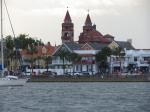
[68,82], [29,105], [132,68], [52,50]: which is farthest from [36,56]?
[29,105]

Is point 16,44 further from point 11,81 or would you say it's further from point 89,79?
point 11,81

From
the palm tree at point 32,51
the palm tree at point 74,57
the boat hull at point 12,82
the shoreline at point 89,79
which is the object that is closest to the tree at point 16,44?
the palm tree at point 32,51

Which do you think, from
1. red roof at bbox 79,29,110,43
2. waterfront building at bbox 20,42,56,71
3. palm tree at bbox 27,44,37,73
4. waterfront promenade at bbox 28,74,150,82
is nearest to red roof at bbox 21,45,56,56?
waterfront building at bbox 20,42,56,71

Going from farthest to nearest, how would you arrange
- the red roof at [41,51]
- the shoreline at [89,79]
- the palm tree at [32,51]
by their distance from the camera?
the red roof at [41,51] < the palm tree at [32,51] < the shoreline at [89,79]

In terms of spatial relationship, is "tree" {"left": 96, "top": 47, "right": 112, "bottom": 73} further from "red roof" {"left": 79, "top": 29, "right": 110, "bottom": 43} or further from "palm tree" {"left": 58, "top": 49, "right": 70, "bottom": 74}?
"red roof" {"left": 79, "top": 29, "right": 110, "bottom": 43}

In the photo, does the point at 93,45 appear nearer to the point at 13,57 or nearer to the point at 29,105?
the point at 13,57

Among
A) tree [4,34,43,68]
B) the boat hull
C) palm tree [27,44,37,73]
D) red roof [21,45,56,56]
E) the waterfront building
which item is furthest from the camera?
red roof [21,45,56,56]

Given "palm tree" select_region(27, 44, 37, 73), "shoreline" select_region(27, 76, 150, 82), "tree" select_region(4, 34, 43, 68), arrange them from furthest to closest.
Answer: "palm tree" select_region(27, 44, 37, 73) < "tree" select_region(4, 34, 43, 68) < "shoreline" select_region(27, 76, 150, 82)

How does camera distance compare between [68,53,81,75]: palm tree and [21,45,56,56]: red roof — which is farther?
[21,45,56,56]: red roof

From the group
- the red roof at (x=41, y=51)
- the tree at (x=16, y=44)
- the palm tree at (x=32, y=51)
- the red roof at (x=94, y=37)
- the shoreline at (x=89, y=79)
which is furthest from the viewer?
the red roof at (x=94, y=37)

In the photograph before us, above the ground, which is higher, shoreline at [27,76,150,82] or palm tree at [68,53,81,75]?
palm tree at [68,53,81,75]

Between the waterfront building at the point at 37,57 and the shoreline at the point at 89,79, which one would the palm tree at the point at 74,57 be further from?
the shoreline at the point at 89,79

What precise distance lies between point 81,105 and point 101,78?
76034mm

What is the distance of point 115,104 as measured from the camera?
70.1m
